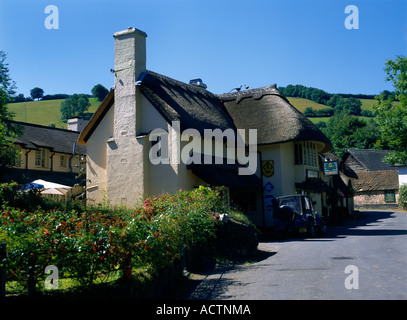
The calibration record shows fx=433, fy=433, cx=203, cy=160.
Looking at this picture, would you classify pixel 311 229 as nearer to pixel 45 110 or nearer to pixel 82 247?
pixel 82 247

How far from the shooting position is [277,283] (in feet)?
31.0

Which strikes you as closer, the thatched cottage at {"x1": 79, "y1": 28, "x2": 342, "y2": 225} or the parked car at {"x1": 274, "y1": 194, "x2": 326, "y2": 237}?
the parked car at {"x1": 274, "y1": 194, "x2": 326, "y2": 237}

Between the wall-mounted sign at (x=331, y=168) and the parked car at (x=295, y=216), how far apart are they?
41.1 ft

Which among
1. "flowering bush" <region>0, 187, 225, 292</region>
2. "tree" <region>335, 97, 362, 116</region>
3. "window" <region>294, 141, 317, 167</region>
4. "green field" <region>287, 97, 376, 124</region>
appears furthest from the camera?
"tree" <region>335, 97, 362, 116</region>

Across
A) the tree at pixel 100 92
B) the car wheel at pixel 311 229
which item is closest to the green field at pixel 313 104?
the tree at pixel 100 92

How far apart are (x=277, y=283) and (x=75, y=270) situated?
177 inches

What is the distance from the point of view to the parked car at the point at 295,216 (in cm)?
2058

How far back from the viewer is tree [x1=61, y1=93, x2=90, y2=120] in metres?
89.0

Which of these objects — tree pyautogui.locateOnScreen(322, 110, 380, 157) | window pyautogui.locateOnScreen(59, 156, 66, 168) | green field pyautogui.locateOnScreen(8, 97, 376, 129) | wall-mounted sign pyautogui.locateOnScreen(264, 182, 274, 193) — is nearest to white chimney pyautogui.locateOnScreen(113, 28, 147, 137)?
wall-mounted sign pyautogui.locateOnScreen(264, 182, 274, 193)

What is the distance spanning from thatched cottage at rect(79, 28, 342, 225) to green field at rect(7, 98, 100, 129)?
202ft

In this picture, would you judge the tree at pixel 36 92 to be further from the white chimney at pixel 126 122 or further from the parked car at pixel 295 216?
the parked car at pixel 295 216

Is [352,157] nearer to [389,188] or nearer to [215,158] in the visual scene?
[389,188]

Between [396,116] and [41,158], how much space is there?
A: 1070 inches

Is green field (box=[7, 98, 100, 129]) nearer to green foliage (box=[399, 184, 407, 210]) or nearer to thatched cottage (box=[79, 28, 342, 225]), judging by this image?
green foliage (box=[399, 184, 407, 210])
